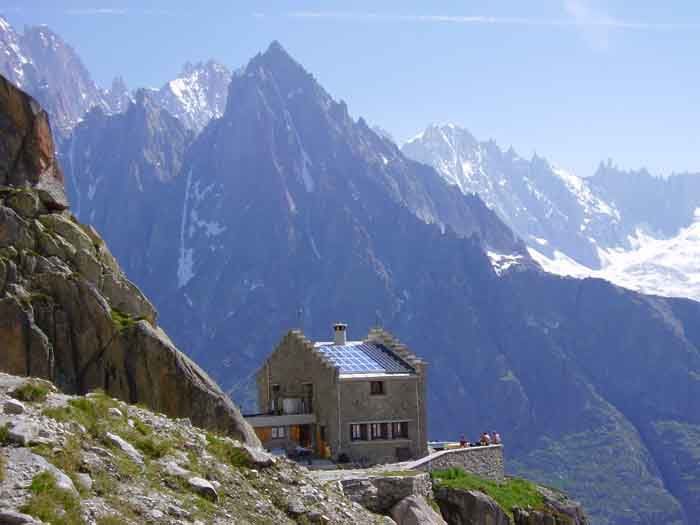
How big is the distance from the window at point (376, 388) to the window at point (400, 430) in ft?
8.65

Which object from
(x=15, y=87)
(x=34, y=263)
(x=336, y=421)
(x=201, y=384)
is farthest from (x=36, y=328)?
(x=336, y=421)

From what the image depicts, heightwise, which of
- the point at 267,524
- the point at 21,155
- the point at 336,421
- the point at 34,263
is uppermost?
the point at 21,155

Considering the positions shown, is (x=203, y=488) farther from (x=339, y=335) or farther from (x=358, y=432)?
(x=339, y=335)

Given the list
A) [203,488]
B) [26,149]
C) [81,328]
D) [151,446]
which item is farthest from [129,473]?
[26,149]

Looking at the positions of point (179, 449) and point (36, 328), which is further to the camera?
point (36, 328)

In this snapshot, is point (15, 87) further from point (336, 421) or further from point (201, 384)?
point (336, 421)

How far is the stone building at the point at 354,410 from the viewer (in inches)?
3246

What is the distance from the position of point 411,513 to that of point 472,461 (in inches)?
1257

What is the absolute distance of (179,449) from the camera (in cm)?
3047

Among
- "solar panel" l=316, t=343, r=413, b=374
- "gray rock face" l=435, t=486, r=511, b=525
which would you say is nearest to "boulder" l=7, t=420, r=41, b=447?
"gray rock face" l=435, t=486, r=511, b=525

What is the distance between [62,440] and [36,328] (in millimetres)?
35701

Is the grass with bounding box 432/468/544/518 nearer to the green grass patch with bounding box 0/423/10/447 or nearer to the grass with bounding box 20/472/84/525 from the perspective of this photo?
the green grass patch with bounding box 0/423/10/447

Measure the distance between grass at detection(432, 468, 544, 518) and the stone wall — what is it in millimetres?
1146

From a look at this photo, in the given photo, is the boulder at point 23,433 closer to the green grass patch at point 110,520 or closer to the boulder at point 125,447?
the boulder at point 125,447
